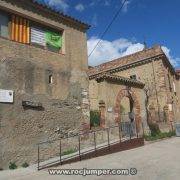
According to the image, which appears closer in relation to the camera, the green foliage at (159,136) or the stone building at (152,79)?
the green foliage at (159,136)

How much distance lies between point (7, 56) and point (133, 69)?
15.8 metres

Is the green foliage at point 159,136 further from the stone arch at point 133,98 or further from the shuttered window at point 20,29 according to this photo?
the shuttered window at point 20,29

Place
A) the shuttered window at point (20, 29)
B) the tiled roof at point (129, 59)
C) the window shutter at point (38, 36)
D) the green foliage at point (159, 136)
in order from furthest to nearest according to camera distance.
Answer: the tiled roof at point (129, 59) < the green foliage at point (159, 136) < the window shutter at point (38, 36) < the shuttered window at point (20, 29)

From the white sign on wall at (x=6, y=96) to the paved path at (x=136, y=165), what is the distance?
9.23 ft

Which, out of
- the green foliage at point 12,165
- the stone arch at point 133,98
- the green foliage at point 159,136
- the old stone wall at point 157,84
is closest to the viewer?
the green foliage at point 12,165

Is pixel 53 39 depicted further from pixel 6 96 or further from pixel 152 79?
pixel 152 79

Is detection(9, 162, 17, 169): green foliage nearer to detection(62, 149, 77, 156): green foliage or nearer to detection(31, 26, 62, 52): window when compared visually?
detection(62, 149, 77, 156): green foliage

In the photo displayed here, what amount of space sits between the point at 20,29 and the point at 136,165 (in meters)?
7.81

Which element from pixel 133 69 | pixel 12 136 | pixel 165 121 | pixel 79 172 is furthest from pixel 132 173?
pixel 133 69

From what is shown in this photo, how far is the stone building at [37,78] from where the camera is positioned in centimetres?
1220

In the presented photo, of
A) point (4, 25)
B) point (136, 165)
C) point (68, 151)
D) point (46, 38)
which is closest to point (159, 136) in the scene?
point (68, 151)

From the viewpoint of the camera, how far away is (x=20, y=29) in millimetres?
13430

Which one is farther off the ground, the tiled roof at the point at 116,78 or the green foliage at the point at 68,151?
the tiled roof at the point at 116,78

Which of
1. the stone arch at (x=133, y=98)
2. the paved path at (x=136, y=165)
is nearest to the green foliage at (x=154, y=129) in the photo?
the stone arch at (x=133, y=98)
